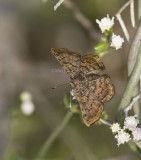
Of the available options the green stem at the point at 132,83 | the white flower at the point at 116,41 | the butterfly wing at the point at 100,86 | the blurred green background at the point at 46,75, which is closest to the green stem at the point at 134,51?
the green stem at the point at 132,83

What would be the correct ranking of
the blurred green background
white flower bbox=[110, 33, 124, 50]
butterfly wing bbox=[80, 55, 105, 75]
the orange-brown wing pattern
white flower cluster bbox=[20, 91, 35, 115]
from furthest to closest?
the blurred green background < white flower cluster bbox=[20, 91, 35, 115] < white flower bbox=[110, 33, 124, 50] < butterfly wing bbox=[80, 55, 105, 75] < the orange-brown wing pattern

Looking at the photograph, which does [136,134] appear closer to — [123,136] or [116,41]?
[123,136]

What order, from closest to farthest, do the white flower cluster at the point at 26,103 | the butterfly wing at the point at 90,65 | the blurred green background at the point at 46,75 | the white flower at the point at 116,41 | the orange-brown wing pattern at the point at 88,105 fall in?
1. the orange-brown wing pattern at the point at 88,105
2. the butterfly wing at the point at 90,65
3. the white flower at the point at 116,41
4. the white flower cluster at the point at 26,103
5. the blurred green background at the point at 46,75

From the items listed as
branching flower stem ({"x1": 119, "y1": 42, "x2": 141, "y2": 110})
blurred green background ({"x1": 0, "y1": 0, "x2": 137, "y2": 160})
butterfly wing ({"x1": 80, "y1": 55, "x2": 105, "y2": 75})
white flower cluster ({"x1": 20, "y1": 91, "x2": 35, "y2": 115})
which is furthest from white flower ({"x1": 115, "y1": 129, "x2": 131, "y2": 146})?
white flower cluster ({"x1": 20, "y1": 91, "x2": 35, "y2": 115})

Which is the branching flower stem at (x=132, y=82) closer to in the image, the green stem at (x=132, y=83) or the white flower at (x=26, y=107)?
the green stem at (x=132, y=83)

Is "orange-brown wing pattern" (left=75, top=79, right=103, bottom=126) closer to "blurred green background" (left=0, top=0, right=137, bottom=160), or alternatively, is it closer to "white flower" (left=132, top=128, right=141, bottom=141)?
"white flower" (left=132, top=128, right=141, bottom=141)

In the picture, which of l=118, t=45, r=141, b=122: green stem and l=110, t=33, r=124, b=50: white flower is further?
l=110, t=33, r=124, b=50: white flower
